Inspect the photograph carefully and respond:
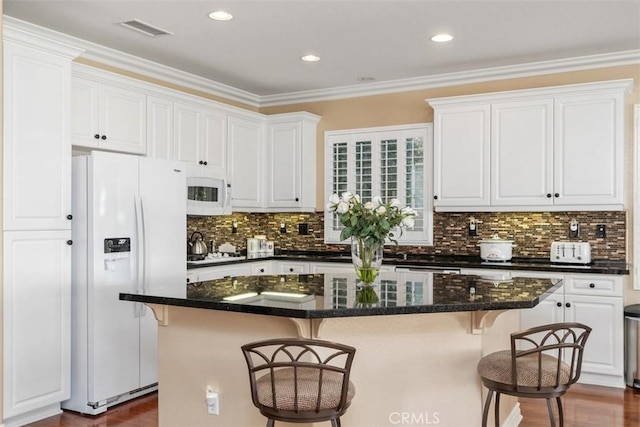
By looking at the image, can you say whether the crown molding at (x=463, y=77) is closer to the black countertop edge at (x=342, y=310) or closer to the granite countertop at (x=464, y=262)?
the granite countertop at (x=464, y=262)

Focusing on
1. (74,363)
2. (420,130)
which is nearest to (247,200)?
(420,130)

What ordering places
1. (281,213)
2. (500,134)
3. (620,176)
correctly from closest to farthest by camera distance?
(620,176) → (500,134) → (281,213)

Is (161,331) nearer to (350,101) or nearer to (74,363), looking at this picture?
(74,363)

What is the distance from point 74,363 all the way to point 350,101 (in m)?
3.72

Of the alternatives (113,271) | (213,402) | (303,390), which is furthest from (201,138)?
(303,390)

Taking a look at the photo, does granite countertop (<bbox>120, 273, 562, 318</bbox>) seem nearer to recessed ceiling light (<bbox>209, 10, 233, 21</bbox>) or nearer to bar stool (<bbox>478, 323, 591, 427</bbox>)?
bar stool (<bbox>478, 323, 591, 427</bbox>)

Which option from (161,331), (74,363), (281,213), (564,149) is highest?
(564,149)

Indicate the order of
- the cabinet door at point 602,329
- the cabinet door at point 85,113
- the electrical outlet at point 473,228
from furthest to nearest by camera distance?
the electrical outlet at point 473,228 < the cabinet door at point 602,329 < the cabinet door at point 85,113

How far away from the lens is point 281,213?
6648 mm

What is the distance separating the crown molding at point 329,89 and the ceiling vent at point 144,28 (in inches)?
15.2

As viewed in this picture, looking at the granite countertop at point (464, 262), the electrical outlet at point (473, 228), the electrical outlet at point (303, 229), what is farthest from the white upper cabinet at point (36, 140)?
the electrical outlet at point (473, 228)

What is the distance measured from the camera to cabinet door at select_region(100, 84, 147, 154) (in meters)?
4.45

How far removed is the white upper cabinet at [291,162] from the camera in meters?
6.18

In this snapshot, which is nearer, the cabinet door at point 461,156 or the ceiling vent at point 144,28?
the ceiling vent at point 144,28
